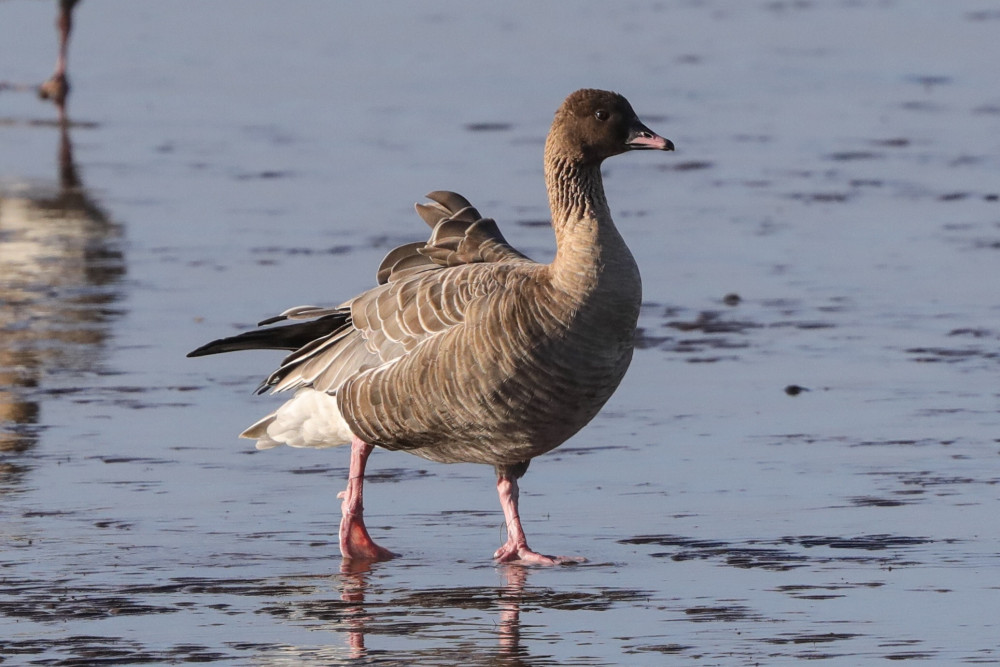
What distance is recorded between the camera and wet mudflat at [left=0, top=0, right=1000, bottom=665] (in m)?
6.54

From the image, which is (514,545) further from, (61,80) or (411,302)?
(61,80)

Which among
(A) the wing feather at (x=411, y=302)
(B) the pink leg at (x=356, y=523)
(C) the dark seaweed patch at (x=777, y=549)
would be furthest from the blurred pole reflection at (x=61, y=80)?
(C) the dark seaweed patch at (x=777, y=549)

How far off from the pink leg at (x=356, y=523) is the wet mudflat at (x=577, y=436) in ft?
0.34

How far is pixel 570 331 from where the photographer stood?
7.17 metres

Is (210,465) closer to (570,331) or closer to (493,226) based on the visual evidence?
(493,226)

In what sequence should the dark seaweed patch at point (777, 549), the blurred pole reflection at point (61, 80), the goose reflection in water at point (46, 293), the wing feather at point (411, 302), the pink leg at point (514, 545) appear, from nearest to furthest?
the dark seaweed patch at point (777, 549) → the pink leg at point (514, 545) → the wing feather at point (411, 302) → the goose reflection in water at point (46, 293) → the blurred pole reflection at point (61, 80)

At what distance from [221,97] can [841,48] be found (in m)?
7.78

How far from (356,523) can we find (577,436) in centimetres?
199

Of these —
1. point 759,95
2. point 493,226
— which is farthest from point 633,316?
point 759,95

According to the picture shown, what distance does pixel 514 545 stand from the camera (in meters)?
7.33

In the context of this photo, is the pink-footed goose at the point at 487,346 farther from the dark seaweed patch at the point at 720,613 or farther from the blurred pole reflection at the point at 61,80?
the blurred pole reflection at the point at 61,80

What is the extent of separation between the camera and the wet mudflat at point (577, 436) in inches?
257

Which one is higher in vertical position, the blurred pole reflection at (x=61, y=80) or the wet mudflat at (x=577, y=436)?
the blurred pole reflection at (x=61, y=80)

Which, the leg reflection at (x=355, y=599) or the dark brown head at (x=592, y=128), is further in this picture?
the dark brown head at (x=592, y=128)
